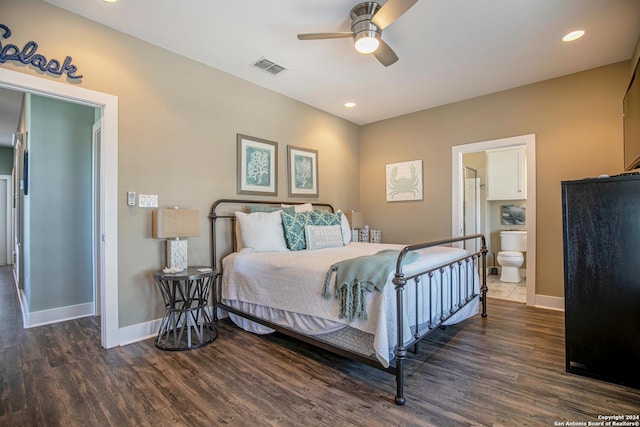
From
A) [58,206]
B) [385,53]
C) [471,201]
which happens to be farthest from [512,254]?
[58,206]

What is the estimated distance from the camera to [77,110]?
144 inches

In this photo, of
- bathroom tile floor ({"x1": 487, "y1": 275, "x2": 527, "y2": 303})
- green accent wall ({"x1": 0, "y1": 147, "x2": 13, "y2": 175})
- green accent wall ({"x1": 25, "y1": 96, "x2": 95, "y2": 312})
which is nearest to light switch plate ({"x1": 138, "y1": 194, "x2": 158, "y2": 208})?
green accent wall ({"x1": 25, "y1": 96, "x2": 95, "y2": 312})

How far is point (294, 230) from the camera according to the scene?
3.41 m

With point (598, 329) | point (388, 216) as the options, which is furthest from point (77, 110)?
point (598, 329)

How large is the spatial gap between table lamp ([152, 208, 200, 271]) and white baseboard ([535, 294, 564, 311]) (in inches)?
162

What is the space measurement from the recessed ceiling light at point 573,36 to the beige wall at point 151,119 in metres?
3.22

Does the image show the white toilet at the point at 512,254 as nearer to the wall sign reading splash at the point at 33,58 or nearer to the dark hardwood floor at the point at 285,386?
the dark hardwood floor at the point at 285,386

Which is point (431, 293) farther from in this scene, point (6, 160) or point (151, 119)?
point (6, 160)

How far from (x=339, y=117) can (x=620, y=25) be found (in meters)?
3.37

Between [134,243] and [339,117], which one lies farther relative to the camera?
[339,117]

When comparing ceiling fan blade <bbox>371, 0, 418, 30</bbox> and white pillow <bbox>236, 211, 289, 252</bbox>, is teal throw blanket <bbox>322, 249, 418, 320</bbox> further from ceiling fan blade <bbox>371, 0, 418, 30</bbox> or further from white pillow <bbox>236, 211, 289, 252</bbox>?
ceiling fan blade <bbox>371, 0, 418, 30</bbox>

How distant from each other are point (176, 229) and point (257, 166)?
53.8 inches

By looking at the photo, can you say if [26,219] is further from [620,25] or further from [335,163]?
[620,25]

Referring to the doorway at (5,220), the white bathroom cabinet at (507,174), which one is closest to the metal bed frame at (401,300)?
the white bathroom cabinet at (507,174)
